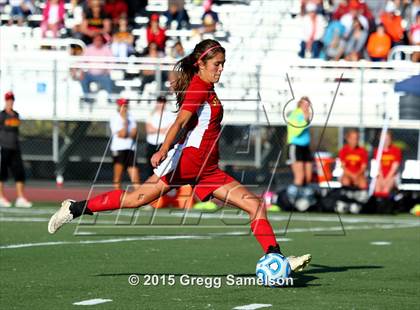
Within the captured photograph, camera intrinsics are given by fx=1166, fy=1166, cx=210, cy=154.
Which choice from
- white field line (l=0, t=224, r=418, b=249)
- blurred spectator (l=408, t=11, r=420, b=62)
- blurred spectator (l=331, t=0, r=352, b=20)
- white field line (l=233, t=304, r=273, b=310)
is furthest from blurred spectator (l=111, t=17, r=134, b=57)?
white field line (l=233, t=304, r=273, b=310)

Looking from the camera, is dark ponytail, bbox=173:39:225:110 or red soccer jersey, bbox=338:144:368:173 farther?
red soccer jersey, bbox=338:144:368:173

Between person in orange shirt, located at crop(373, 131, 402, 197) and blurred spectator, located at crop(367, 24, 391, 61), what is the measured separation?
414 centimetres

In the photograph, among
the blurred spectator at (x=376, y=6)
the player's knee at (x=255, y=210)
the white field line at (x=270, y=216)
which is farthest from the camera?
the blurred spectator at (x=376, y=6)

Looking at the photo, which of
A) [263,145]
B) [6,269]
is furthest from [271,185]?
[6,269]

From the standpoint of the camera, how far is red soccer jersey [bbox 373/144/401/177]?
20.8 m

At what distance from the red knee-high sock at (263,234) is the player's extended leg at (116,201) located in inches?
32.3

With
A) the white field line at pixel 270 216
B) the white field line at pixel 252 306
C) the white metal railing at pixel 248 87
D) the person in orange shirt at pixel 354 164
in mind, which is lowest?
the white field line at pixel 270 216

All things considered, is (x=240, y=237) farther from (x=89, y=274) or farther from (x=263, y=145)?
(x=263, y=145)

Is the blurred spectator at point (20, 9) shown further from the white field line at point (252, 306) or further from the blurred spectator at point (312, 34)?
the white field line at point (252, 306)

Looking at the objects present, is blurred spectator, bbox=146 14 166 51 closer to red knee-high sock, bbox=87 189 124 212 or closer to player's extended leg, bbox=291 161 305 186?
player's extended leg, bbox=291 161 305 186

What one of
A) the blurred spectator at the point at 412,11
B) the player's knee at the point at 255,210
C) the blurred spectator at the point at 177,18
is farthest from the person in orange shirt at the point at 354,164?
the player's knee at the point at 255,210

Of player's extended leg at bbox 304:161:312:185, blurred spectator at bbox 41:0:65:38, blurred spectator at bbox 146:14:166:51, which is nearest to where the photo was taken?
player's extended leg at bbox 304:161:312:185

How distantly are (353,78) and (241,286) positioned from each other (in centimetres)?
1469

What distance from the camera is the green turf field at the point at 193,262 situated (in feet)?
29.0
